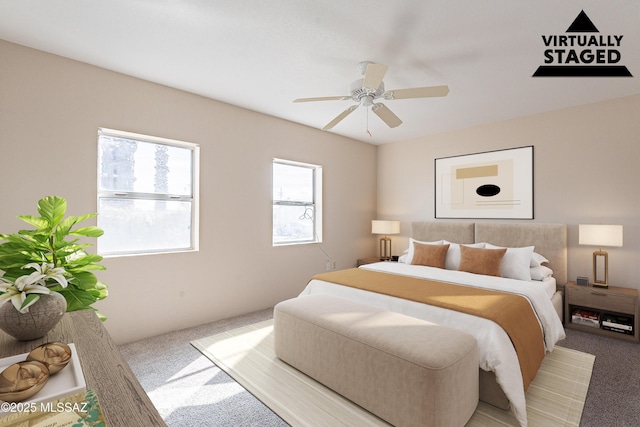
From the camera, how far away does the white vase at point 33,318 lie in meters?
0.98

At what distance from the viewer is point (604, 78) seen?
2895mm

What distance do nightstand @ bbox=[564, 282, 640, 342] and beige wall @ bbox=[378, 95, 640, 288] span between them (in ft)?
1.29

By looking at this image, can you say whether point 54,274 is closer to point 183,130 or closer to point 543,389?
point 183,130

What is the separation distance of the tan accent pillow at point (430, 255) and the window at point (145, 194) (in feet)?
9.09

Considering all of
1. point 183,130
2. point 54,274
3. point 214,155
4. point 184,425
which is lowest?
point 184,425

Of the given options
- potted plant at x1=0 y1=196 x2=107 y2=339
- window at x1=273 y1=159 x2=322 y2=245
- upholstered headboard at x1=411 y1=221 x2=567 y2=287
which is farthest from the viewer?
window at x1=273 y1=159 x2=322 y2=245

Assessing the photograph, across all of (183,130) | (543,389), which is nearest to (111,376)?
(543,389)

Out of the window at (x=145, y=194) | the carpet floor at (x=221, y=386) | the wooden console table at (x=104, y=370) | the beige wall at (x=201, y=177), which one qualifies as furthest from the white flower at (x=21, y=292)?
the window at (x=145, y=194)

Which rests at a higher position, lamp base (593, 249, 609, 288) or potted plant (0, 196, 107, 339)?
potted plant (0, 196, 107, 339)

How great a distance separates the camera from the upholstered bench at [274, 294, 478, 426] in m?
1.66

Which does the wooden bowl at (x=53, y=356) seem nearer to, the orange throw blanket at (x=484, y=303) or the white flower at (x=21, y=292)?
the white flower at (x=21, y=292)

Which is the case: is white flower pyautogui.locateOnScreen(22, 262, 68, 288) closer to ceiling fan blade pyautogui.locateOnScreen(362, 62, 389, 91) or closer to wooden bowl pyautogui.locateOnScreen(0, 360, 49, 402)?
wooden bowl pyautogui.locateOnScreen(0, 360, 49, 402)

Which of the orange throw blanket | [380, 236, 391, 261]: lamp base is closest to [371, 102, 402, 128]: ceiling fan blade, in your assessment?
the orange throw blanket

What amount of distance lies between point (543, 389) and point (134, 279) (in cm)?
358
